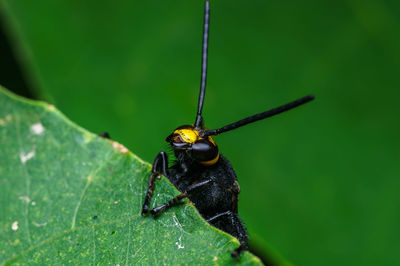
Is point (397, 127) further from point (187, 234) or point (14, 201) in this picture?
point (14, 201)

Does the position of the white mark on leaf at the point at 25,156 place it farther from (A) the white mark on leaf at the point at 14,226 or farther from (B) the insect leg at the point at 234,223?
(B) the insect leg at the point at 234,223

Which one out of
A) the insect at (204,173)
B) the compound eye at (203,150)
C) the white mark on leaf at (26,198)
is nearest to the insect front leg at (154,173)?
the insect at (204,173)

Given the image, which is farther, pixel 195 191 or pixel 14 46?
pixel 14 46

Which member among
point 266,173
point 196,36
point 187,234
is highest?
point 196,36

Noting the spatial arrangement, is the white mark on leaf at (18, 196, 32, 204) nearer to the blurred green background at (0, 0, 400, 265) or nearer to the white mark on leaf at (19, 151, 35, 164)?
the white mark on leaf at (19, 151, 35, 164)

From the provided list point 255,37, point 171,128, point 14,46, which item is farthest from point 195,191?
point 14,46

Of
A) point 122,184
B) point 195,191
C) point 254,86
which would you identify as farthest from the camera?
point 254,86
